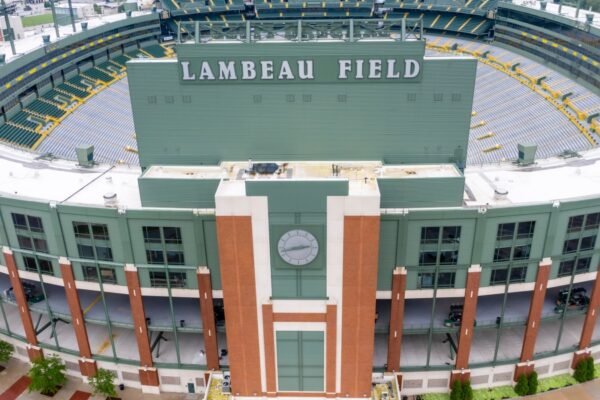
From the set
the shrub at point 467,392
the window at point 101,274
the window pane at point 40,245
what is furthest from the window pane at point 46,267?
the shrub at point 467,392

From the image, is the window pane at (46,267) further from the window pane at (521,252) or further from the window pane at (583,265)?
the window pane at (583,265)

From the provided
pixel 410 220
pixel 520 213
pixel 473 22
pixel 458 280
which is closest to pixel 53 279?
pixel 410 220

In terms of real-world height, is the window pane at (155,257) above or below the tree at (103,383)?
above

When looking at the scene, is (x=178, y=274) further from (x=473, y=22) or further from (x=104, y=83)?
(x=473, y=22)

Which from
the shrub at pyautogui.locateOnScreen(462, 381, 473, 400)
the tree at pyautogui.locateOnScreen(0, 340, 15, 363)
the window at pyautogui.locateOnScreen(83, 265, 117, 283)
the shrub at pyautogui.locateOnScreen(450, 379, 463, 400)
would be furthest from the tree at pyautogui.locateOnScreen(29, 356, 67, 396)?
the shrub at pyautogui.locateOnScreen(462, 381, 473, 400)

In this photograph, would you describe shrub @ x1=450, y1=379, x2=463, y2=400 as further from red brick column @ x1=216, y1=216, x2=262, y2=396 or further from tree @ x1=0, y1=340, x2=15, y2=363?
tree @ x1=0, y1=340, x2=15, y2=363
